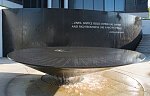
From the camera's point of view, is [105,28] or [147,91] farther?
[105,28]

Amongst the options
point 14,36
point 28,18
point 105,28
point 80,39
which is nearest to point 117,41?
point 105,28

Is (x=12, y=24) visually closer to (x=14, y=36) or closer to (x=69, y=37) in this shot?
(x=14, y=36)

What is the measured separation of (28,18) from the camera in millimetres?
8406

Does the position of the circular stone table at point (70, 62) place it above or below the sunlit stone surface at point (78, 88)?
above

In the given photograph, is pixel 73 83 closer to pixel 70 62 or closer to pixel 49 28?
pixel 70 62

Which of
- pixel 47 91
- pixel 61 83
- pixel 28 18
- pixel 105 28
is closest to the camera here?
pixel 47 91

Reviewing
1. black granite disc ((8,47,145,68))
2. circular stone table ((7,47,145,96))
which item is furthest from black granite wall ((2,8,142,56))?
black granite disc ((8,47,145,68))

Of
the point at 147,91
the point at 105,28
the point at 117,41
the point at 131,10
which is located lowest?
the point at 147,91

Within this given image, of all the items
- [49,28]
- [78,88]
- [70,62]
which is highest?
[49,28]

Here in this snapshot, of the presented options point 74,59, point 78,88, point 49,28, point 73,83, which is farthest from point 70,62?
point 49,28

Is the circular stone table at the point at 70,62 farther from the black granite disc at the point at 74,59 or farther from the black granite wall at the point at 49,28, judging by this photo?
the black granite wall at the point at 49,28

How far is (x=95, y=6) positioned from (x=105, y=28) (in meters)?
11.2

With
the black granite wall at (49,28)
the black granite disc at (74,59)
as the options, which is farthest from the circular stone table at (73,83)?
the black granite wall at (49,28)

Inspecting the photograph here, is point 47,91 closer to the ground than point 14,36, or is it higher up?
closer to the ground
